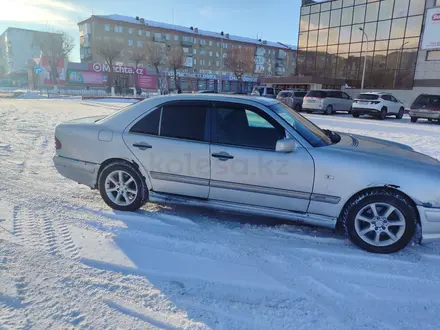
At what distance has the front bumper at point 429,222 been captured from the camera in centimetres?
306

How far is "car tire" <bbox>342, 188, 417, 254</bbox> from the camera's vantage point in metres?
3.15

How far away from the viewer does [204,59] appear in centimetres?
8419

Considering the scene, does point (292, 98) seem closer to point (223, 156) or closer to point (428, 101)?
point (428, 101)

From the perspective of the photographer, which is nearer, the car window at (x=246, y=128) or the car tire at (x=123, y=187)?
the car window at (x=246, y=128)

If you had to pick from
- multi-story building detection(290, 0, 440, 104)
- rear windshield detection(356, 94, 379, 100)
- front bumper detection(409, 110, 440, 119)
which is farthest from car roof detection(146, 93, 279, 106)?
multi-story building detection(290, 0, 440, 104)

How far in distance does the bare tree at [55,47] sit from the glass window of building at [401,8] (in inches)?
1918

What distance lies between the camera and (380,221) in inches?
128

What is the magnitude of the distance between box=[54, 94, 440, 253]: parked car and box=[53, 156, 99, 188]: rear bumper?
0.01 metres

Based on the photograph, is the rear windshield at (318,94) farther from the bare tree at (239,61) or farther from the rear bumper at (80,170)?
the bare tree at (239,61)

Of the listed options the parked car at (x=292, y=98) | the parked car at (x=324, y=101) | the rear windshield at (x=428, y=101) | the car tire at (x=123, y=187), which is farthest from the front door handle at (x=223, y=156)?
the parked car at (x=292, y=98)

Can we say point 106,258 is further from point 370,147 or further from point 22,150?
point 22,150

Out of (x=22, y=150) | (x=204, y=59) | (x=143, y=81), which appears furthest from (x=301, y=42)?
(x=204, y=59)

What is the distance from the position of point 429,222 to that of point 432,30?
33806 millimetres

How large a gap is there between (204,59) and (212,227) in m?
85.6
